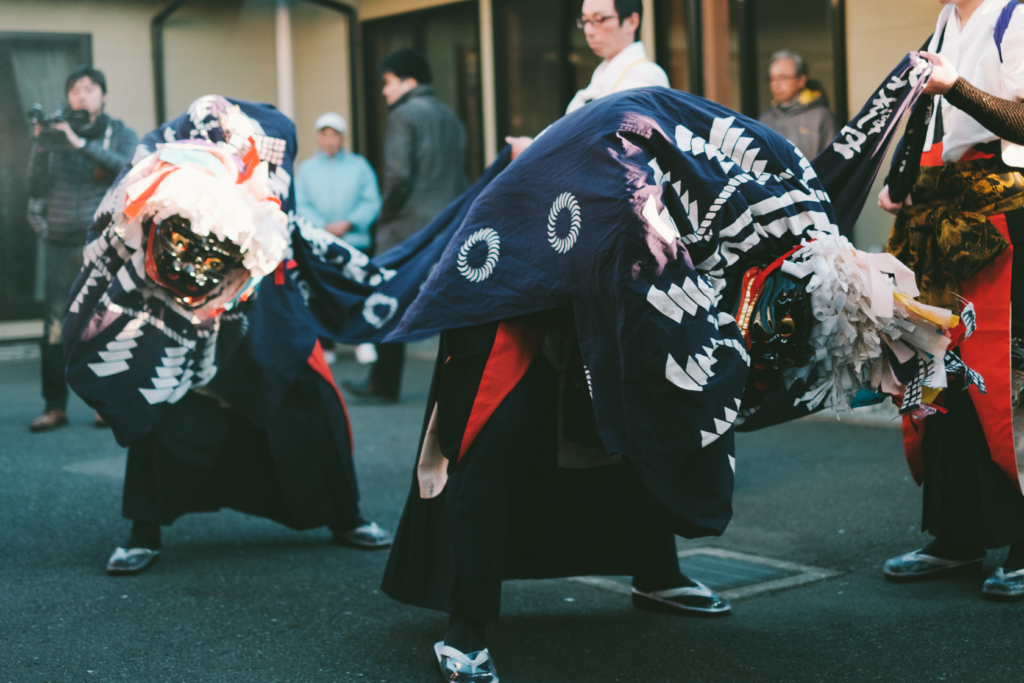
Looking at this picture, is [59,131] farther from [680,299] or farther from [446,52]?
[680,299]

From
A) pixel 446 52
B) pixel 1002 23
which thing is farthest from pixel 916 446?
pixel 446 52

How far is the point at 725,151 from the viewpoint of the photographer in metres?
2.72

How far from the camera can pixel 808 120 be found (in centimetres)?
713

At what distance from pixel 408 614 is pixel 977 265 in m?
1.99

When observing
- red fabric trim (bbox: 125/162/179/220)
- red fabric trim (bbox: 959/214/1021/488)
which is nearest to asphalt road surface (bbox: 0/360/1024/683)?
red fabric trim (bbox: 959/214/1021/488)

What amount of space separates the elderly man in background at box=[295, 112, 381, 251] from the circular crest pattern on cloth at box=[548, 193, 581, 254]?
567 cm

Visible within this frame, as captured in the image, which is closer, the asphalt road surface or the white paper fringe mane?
the white paper fringe mane

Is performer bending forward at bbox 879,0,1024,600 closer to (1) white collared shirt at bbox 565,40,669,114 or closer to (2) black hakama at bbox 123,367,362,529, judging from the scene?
(1) white collared shirt at bbox 565,40,669,114

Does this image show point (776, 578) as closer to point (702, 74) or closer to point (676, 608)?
point (676, 608)

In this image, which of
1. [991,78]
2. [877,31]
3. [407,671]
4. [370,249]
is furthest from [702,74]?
[407,671]

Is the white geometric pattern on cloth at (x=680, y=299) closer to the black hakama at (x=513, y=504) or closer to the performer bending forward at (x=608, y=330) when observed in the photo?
the performer bending forward at (x=608, y=330)

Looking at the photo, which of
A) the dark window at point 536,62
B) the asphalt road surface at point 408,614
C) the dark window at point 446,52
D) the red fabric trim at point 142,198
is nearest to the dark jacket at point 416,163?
the dark window at point 536,62

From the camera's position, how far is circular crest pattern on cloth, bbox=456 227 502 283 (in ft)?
9.29

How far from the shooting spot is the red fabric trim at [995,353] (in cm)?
340
